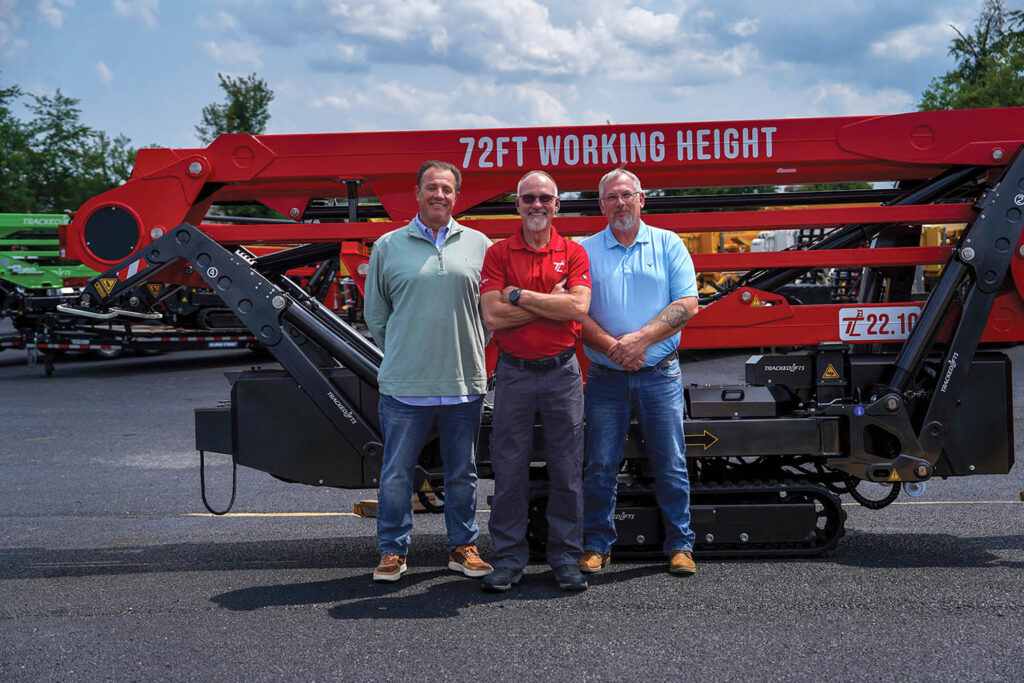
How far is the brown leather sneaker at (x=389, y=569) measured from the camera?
15.3 ft

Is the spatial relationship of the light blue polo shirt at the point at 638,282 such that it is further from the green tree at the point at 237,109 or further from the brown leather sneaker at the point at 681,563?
the green tree at the point at 237,109

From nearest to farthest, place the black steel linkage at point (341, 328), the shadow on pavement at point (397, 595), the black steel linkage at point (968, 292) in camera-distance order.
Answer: the shadow on pavement at point (397, 595) → the black steel linkage at point (968, 292) → the black steel linkage at point (341, 328)

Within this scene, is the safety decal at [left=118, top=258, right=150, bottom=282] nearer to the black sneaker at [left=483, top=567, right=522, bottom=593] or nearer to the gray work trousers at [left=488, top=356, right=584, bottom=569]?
the gray work trousers at [left=488, top=356, right=584, bottom=569]

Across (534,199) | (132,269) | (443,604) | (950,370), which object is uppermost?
(534,199)

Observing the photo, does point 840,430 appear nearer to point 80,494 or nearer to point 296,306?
point 296,306

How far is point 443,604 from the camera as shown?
4379mm

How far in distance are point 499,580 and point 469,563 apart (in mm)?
297

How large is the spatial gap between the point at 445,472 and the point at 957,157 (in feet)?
11.0

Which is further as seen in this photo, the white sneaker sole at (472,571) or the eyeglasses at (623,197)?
the white sneaker sole at (472,571)

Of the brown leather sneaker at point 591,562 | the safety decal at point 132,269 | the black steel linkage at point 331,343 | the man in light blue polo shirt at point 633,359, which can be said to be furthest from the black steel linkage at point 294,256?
the brown leather sneaker at point 591,562

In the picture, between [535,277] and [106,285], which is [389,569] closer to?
[535,277]

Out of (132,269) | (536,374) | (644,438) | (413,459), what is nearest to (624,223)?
(536,374)

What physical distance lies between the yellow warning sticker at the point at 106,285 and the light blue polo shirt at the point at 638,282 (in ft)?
8.87

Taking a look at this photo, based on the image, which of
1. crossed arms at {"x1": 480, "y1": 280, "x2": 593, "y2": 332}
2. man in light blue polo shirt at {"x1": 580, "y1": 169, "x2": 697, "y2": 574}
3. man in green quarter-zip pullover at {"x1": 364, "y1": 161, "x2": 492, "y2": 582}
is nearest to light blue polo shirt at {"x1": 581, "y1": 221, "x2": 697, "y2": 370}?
man in light blue polo shirt at {"x1": 580, "y1": 169, "x2": 697, "y2": 574}
